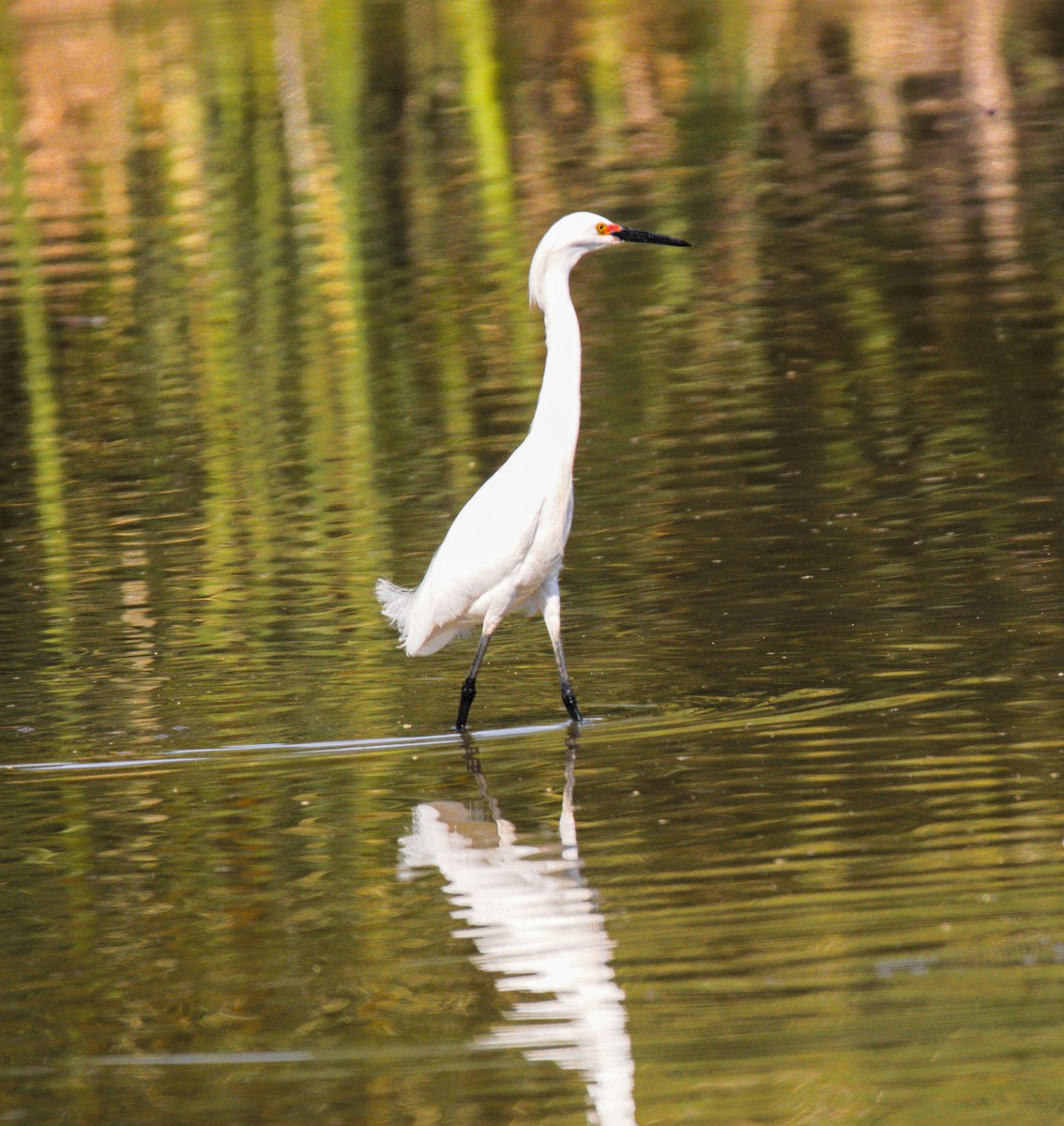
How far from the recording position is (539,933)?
A: 18.6ft

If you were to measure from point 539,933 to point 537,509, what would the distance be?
2554mm

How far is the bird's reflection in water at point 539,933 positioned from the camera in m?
A: 4.90

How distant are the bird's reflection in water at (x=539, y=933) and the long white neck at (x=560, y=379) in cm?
127

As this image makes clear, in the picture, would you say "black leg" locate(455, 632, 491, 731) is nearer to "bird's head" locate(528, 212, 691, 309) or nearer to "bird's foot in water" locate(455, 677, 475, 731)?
"bird's foot in water" locate(455, 677, 475, 731)

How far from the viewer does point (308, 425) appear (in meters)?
14.0

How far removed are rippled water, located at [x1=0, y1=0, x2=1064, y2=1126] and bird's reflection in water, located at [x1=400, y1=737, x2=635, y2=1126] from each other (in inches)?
0.6

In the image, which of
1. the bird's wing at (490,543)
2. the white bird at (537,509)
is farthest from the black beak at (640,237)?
the bird's wing at (490,543)

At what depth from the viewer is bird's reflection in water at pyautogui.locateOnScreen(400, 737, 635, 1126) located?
4902 mm

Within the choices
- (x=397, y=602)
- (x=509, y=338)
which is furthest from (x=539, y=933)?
(x=509, y=338)

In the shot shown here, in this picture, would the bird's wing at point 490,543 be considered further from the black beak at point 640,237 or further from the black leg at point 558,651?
the black beak at point 640,237

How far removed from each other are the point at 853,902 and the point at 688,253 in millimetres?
12642

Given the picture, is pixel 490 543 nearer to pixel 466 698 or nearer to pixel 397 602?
pixel 466 698

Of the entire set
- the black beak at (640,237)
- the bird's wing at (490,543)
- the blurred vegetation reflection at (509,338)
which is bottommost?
the blurred vegetation reflection at (509,338)

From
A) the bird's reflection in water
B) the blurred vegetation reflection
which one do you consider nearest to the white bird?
the blurred vegetation reflection
